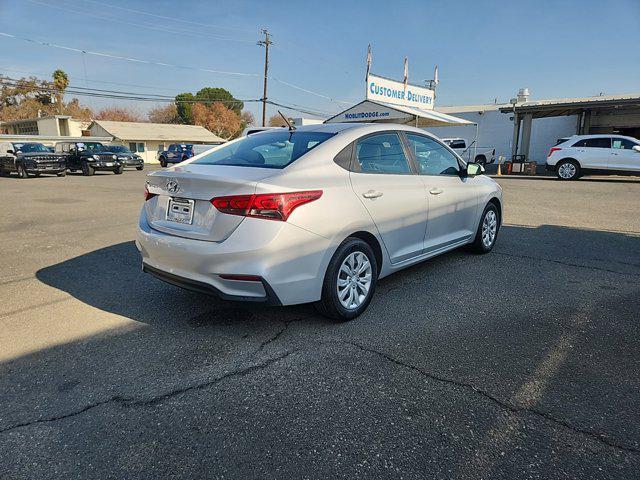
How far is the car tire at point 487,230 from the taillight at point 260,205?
336cm

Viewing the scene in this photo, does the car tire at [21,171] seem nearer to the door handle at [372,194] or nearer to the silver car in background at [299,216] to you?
the silver car in background at [299,216]

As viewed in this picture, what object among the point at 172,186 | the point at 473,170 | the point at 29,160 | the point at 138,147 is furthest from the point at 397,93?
the point at 138,147

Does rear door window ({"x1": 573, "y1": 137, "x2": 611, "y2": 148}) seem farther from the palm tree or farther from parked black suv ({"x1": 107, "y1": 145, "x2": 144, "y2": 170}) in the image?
the palm tree


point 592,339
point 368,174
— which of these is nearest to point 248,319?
point 368,174

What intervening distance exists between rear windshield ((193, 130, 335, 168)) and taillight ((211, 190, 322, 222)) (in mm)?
453

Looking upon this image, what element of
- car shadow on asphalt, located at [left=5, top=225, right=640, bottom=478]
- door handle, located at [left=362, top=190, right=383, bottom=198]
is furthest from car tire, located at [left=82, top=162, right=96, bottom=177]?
door handle, located at [left=362, top=190, right=383, bottom=198]

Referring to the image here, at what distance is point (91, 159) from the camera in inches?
906

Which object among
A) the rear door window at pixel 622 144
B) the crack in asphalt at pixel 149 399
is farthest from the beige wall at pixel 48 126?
the crack in asphalt at pixel 149 399

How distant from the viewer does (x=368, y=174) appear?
3.83m

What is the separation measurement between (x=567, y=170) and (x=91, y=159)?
22615 mm

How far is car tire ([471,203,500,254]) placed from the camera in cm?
564

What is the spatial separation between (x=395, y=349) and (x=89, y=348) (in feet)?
7.41

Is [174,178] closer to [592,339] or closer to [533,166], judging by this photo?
[592,339]

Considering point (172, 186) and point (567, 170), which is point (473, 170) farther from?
point (567, 170)
